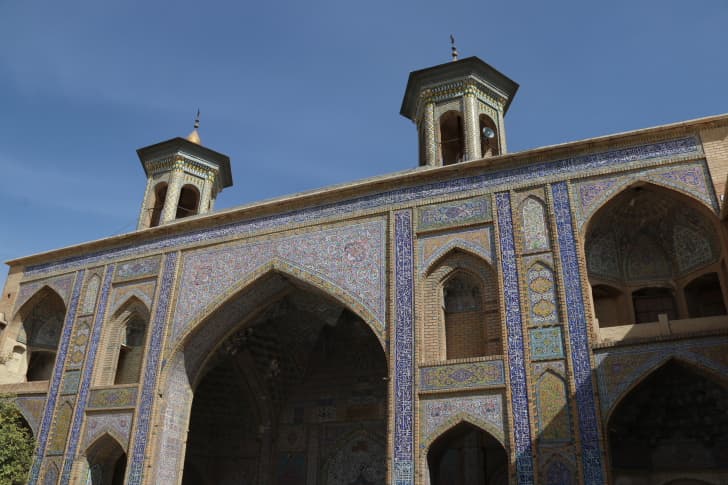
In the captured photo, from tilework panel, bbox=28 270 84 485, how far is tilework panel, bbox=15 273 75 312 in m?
0.19

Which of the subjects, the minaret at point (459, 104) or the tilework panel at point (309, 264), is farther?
the minaret at point (459, 104)

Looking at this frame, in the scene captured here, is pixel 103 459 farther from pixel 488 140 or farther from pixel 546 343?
pixel 488 140

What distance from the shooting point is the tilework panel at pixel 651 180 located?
818cm

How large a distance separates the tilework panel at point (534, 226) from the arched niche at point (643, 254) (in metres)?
0.53

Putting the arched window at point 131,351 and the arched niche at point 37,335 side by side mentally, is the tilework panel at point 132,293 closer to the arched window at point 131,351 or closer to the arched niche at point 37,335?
the arched window at point 131,351

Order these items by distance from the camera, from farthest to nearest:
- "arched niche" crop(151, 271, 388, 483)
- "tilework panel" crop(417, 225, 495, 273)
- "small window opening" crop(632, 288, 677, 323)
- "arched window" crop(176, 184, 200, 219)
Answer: "arched window" crop(176, 184, 200, 219)
"arched niche" crop(151, 271, 388, 483)
"tilework panel" crop(417, 225, 495, 273)
"small window opening" crop(632, 288, 677, 323)

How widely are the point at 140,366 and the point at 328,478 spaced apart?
3.83m

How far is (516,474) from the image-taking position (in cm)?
759

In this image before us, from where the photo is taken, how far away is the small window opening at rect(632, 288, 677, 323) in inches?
350

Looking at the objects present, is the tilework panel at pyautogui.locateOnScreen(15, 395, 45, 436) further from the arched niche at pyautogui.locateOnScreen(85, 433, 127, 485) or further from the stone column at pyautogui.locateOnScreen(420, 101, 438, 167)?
the stone column at pyautogui.locateOnScreen(420, 101, 438, 167)

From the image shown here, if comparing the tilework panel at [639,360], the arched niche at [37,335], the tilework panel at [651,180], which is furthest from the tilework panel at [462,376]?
the arched niche at [37,335]

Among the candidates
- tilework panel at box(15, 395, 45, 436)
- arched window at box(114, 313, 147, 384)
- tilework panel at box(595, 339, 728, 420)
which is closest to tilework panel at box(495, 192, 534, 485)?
tilework panel at box(595, 339, 728, 420)

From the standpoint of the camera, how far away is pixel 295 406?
13.1 meters

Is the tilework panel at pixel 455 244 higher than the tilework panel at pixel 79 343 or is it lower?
higher
